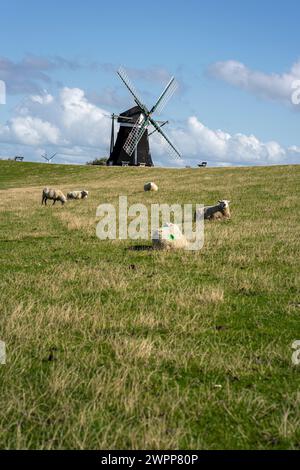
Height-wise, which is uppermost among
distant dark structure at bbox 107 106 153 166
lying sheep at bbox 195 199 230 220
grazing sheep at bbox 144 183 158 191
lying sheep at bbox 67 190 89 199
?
distant dark structure at bbox 107 106 153 166

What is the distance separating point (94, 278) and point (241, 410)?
667 cm

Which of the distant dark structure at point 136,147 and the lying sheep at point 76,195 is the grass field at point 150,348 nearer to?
the lying sheep at point 76,195

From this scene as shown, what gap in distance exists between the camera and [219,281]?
37.2 ft

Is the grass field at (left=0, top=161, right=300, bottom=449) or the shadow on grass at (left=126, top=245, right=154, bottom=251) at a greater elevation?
the shadow on grass at (left=126, top=245, right=154, bottom=251)

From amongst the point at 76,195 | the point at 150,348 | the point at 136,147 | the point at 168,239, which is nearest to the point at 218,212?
the point at 168,239

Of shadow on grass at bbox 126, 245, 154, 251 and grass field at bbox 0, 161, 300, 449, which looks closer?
grass field at bbox 0, 161, 300, 449

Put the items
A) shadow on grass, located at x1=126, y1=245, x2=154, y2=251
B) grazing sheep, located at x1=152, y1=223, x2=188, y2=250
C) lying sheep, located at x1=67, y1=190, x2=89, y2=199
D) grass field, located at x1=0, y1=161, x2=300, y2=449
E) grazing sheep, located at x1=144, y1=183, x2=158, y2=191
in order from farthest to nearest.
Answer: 1. grazing sheep, located at x1=144, y1=183, x2=158, y2=191
2. lying sheep, located at x1=67, y1=190, x2=89, y2=199
3. shadow on grass, located at x1=126, y1=245, x2=154, y2=251
4. grazing sheep, located at x1=152, y1=223, x2=188, y2=250
5. grass field, located at x1=0, y1=161, x2=300, y2=449

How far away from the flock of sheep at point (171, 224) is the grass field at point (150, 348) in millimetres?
713

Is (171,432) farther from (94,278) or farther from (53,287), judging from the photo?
(94,278)

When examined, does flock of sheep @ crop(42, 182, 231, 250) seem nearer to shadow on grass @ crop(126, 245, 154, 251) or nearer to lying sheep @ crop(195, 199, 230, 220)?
lying sheep @ crop(195, 199, 230, 220)

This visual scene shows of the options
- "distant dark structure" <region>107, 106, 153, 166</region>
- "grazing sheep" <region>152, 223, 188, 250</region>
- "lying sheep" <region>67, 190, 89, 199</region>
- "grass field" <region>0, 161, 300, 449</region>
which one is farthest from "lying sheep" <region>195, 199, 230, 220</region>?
"distant dark structure" <region>107, 106, 153, 166</region>

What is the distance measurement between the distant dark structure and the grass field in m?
71.9

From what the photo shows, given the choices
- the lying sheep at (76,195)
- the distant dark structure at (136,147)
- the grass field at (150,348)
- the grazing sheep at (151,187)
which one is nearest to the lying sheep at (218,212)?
the grass field at (150,348)

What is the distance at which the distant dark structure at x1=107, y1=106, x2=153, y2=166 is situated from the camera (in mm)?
86312
